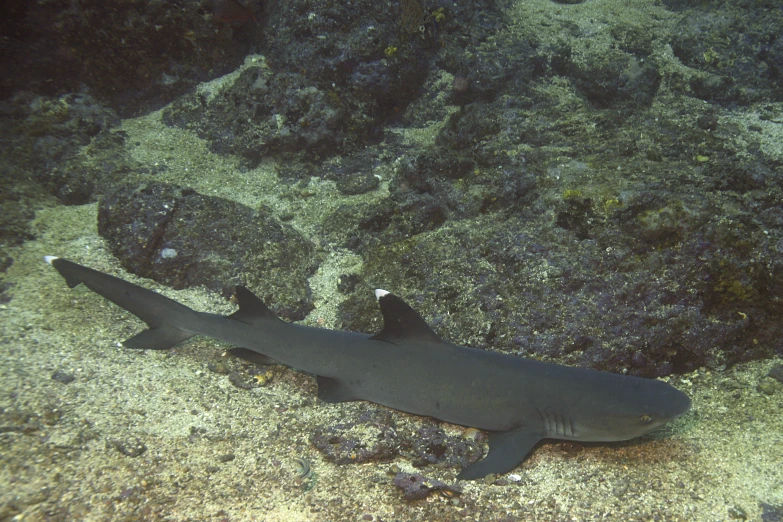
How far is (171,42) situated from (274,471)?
246 inches

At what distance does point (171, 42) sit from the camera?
610 centimetres

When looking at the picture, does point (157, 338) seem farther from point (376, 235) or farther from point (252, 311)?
point (376, 235)

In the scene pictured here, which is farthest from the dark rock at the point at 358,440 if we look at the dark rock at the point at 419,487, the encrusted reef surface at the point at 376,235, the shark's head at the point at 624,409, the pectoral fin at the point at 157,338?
the pectoral fin at the point at 157,338

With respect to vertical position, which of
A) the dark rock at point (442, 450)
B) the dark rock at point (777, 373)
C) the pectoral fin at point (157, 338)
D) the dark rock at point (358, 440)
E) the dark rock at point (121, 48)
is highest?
the dark rock at point (121, 48)

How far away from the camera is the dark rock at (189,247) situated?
4062mm

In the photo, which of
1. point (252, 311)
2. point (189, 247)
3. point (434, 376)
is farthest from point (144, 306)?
point (434, 376)

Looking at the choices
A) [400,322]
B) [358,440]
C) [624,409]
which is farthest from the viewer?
[400,322]

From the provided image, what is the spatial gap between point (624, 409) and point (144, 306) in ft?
11.2

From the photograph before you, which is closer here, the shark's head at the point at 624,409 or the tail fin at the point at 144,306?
the shark's head at the point at 624,409

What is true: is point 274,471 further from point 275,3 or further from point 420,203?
point 275,3

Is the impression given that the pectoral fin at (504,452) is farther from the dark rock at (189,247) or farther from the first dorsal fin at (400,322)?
the dark rock at (189,247)

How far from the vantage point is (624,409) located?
8.05 ft

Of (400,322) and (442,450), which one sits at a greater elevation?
(400,322)

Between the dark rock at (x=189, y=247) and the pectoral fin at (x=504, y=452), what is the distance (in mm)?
2175
